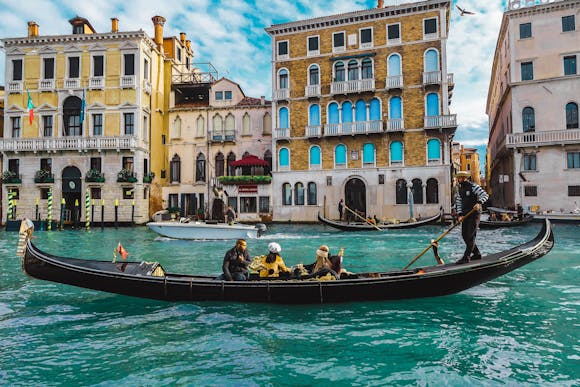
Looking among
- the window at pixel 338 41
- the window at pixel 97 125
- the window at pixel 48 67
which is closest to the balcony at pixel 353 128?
the window at pixel 338 41

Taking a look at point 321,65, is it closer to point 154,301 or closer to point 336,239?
point 336,239

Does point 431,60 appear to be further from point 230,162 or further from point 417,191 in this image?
point 230,162

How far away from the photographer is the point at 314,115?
74.6ft

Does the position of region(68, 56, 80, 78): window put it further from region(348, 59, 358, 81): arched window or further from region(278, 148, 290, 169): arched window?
region(348, 59, 358, 81): arched window

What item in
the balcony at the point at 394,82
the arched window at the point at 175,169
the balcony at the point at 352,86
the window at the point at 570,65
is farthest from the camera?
the arched window at the point at 175,169

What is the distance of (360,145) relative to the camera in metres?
21.8

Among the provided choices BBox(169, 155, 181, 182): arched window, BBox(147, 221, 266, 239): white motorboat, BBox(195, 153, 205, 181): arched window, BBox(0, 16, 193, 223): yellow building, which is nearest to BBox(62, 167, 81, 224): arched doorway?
BBox(0, 16, 193, 223): yellow building

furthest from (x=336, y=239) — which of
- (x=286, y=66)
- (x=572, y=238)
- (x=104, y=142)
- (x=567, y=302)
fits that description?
(x=104, y=142)

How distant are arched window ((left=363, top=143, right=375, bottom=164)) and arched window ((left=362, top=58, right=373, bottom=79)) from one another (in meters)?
3.57

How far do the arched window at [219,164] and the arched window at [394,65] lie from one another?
10.4 meters

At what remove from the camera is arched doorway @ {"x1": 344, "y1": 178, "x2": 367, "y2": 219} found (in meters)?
21.9

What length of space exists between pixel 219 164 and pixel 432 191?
1193cm

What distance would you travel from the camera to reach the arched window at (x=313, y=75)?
74.8ft

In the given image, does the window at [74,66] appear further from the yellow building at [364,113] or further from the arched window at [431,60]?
the arched window at [431,60]
